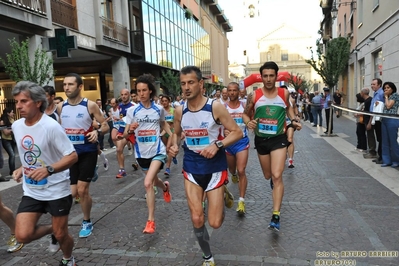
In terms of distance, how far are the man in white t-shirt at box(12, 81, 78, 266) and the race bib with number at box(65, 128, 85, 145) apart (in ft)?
4.69

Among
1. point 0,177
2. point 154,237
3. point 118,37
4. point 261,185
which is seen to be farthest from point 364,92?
point 118,37

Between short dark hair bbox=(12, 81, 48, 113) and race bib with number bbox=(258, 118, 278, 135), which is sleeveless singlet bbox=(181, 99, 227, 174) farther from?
short dark hair bbox=(12, 81, 48, 113)

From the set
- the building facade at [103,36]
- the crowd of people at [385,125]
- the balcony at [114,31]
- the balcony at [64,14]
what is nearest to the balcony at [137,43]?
the building facade at [103,36]

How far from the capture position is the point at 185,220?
498cm

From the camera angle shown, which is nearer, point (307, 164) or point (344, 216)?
point (344, 216)

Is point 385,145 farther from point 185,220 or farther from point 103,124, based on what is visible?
point 103,124

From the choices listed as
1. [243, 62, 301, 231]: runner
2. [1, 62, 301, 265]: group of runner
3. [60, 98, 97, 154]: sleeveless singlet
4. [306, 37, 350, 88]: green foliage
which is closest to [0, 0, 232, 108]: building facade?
[60, 98, 97, 154]: sleeveless singlet

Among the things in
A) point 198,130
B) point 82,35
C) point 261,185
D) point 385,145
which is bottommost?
point 261,185

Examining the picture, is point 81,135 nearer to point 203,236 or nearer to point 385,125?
point 203,236

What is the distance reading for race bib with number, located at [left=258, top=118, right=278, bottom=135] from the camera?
4.63 meters

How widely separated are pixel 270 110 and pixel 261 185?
2611 mm

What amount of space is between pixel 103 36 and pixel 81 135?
48.1 feet

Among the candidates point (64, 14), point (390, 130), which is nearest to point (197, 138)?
point (390, 130)

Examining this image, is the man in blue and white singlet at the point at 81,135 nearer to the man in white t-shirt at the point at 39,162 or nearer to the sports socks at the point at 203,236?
the man in white t-shirt at the point at 39,162
